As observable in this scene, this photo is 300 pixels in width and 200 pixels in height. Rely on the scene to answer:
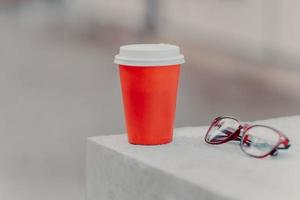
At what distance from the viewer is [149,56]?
940 millimetres

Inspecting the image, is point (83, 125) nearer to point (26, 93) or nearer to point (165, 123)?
point (26, 93)

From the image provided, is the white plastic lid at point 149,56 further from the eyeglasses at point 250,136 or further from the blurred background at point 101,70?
the blurred background at point 101,70

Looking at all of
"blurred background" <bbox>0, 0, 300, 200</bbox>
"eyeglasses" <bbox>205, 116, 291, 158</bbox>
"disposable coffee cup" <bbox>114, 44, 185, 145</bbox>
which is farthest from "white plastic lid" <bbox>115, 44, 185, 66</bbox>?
"blurred background" <bbox>0, 0, 300, 200</bbox>

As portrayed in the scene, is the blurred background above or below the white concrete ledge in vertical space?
below

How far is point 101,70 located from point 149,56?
299cm

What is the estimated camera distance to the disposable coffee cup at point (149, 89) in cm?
95

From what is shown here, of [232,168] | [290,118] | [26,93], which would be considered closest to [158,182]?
[232,168]

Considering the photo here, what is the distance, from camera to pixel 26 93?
11.4ft

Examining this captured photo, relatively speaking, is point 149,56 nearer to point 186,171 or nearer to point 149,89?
point 149,89

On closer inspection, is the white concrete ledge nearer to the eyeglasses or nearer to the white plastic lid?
the eyeglasses

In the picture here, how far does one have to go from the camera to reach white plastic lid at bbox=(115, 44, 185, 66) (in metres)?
0.94

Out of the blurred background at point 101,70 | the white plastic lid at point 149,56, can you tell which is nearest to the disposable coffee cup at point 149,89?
the white plastic lid at point 149,56

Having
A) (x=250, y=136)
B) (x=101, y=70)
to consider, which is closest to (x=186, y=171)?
(x=250, y=136)

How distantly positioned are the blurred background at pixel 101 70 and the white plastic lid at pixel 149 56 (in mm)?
1695
